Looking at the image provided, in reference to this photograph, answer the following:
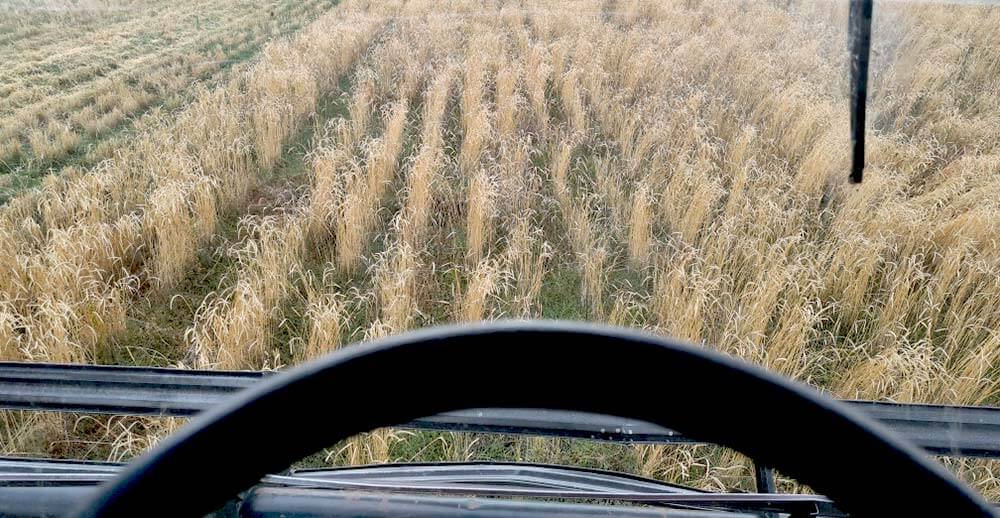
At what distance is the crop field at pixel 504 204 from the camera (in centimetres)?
117

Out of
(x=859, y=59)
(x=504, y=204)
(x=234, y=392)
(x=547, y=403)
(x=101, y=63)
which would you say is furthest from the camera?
(x=504, y=204)

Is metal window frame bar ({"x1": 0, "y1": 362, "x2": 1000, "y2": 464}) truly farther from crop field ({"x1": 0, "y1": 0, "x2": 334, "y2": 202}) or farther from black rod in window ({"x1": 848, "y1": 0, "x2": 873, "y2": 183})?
crop field ({"x1": 0, "y1": 0, "x2": 334, "y2": 202})

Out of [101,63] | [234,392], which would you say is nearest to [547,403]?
[234,392]

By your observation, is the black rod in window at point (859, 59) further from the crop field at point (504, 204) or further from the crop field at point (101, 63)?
the crop field at point (101, 63)

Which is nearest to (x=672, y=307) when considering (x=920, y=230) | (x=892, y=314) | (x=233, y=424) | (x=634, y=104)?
(x=892, y=314)

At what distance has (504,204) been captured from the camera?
1.65 m

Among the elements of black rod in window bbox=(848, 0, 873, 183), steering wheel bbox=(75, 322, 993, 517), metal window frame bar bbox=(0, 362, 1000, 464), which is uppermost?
black rod in window bbox=(848, 0, 873, 183)

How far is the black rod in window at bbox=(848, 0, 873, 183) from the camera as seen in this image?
0.66 metres

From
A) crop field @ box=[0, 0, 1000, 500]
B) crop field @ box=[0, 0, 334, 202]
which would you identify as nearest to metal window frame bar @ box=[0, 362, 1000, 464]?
crop field @ box=[0, 0, 1000, 500]

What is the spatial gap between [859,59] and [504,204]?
1051 millimetres

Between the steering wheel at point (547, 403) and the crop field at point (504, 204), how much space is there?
0.65 metres

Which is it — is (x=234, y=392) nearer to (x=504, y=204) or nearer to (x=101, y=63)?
(x=504, y=204)

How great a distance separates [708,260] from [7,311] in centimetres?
147

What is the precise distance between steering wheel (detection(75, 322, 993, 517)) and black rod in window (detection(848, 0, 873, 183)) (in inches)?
18.1
